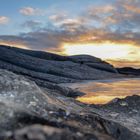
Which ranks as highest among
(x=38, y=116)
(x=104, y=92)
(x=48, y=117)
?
(x=38, y=116)

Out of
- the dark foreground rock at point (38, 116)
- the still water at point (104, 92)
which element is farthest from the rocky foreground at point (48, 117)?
the still water at point (104, 92)

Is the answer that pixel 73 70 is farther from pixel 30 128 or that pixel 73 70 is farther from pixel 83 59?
pixel 30 128

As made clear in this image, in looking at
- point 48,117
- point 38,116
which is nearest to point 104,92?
point 48,117

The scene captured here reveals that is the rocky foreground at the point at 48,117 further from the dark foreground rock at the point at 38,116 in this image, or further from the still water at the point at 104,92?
the still water at the point at 104,92

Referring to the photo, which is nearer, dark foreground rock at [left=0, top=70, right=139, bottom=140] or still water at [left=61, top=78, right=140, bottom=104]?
dark foreground rock at [left=0, top=70, right=139, bottom=140]

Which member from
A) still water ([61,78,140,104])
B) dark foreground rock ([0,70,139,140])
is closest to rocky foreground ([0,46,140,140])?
dark foreground rock ([0,70,139,140])

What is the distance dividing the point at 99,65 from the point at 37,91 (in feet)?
485

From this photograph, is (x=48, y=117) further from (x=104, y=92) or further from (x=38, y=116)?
(x=104, y=92)

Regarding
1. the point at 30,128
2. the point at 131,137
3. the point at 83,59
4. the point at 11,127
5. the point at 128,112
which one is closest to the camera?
the point at 30,128

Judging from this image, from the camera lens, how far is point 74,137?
4312 mm

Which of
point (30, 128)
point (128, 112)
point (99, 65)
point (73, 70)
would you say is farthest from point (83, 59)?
point (30, 128)

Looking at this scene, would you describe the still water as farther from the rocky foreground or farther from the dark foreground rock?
the dark foreground rock

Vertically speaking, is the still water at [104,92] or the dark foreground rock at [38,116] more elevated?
the dark foreground rock at [38,116]

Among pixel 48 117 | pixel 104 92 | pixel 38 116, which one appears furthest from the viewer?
pixel 104 92
